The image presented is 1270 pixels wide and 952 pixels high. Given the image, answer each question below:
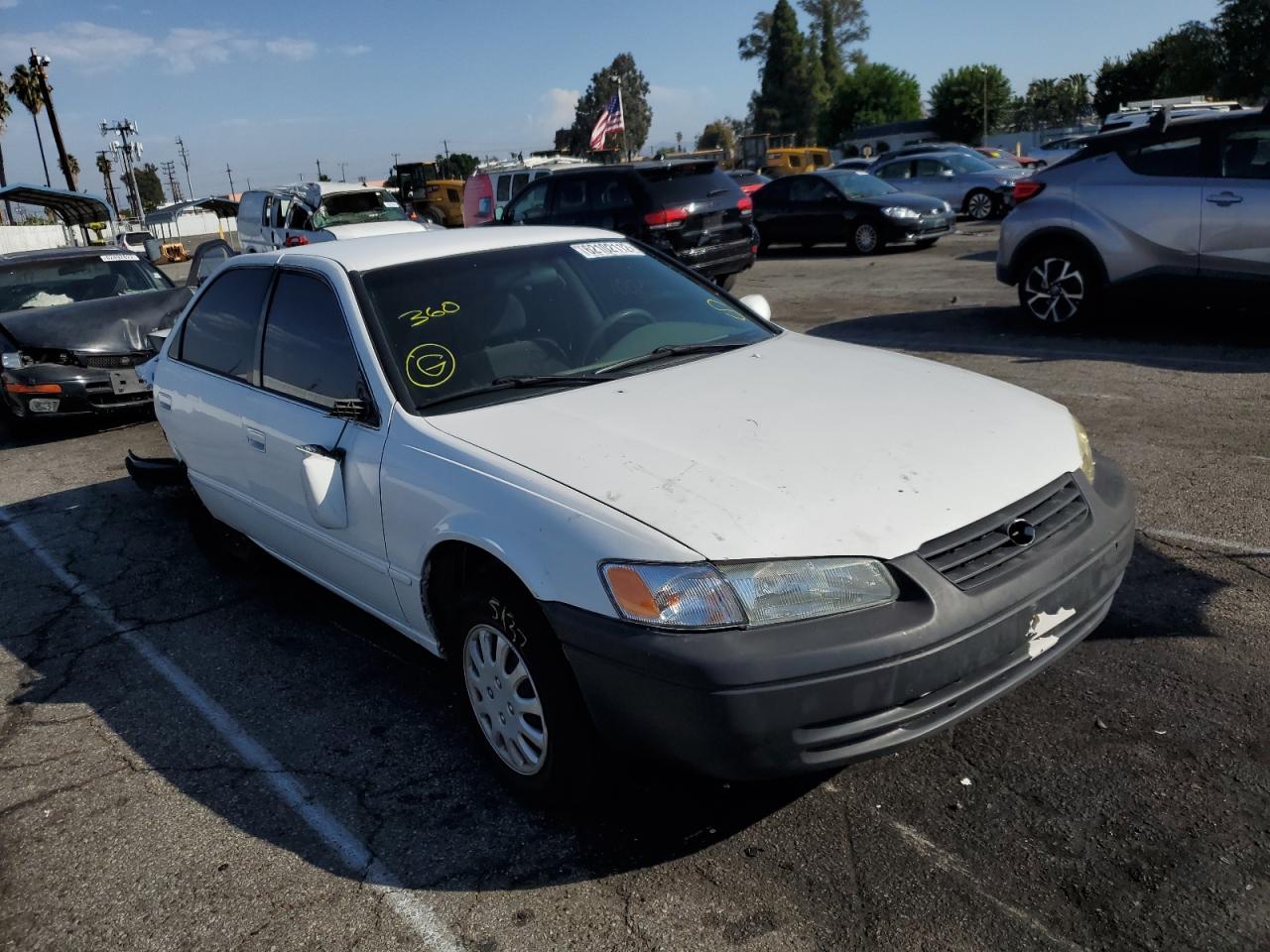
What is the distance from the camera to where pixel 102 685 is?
4.08 meters

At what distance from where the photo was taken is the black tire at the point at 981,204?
2089 centimetres

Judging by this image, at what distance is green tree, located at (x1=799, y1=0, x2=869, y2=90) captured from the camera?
9544 cm

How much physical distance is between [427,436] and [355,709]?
1187 millimetres

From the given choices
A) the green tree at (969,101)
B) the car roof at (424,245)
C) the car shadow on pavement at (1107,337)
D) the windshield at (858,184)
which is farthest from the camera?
the green tree at (969,101)

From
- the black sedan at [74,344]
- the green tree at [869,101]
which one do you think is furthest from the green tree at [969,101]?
the black sedan at [74,344]

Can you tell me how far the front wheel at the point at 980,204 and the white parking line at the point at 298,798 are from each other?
19720 millimetres

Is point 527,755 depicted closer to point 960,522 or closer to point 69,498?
point 960,522

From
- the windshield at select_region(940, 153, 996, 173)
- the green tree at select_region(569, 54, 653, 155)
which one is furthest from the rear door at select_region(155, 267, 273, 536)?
the green tree at select_region(569, 54, 653, 155)

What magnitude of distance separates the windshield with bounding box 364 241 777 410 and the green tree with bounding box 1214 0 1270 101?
5698cm

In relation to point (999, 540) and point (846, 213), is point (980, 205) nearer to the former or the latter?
point (846, 213)

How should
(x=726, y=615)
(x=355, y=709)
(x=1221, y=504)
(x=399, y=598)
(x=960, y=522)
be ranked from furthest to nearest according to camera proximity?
(x=1221, y=504) < (x=355, y=709) < (x=399, y=598) < (x=960, y=522) < (x=726, y=615)

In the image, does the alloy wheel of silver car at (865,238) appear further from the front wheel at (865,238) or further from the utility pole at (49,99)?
the utility pole at (49,99)

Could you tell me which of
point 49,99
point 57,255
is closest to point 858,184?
point 57,255

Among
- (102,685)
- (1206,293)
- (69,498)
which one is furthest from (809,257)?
(102,685)
